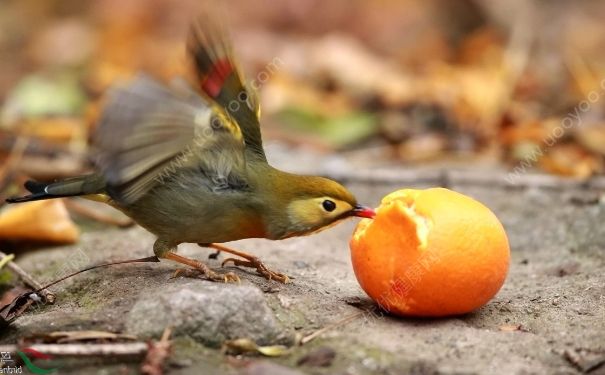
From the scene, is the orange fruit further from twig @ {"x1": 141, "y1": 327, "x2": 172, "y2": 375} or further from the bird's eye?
twig @ {"x1": 141, "y1": 327, "x2": 172, "y2": 375}

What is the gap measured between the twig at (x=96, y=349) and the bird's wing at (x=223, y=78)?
3.90 feet

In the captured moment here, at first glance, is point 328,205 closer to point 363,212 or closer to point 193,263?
point 363,212

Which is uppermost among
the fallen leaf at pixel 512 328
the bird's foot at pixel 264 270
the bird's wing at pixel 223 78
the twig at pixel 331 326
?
the bird's wing at pixel 223 78

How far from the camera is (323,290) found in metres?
3.82

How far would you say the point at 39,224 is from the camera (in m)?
4.74

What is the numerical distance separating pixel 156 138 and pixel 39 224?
163 cm

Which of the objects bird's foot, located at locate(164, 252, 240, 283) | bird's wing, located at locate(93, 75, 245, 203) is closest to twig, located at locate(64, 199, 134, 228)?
bird's foot, located at locate(164, 252, 240, 283)

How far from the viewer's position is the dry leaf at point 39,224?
4.68 m

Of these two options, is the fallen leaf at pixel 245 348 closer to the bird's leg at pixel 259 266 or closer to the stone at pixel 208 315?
the stone at pixel 208 315

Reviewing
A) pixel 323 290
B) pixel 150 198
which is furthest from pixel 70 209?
pixel 323 290

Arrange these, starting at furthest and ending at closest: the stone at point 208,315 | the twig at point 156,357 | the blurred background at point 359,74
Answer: the blurred background at point 359,74, the stone at point 208,315, the twig at point 156,357

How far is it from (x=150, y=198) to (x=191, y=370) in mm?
1033

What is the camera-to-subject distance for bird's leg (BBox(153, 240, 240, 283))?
3.64m

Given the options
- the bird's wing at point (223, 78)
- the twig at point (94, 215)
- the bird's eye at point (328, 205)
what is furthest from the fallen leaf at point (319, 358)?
the twig at point (94, 215)
